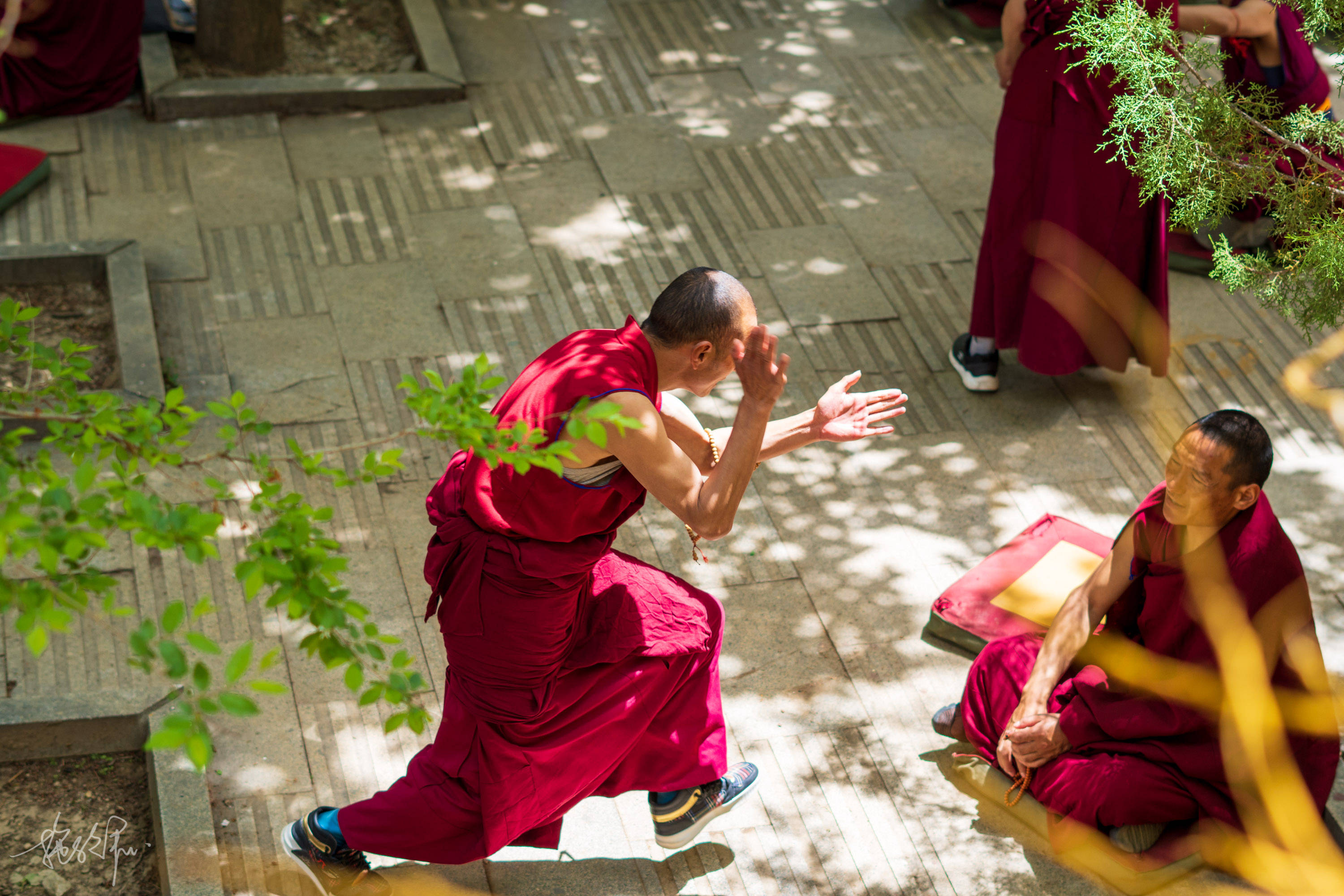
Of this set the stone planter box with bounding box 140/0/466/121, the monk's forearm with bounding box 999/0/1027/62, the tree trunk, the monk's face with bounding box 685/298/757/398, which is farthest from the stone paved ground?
the monk's face with bounding box 685/298/757/398

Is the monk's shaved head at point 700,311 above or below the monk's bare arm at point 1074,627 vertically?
above

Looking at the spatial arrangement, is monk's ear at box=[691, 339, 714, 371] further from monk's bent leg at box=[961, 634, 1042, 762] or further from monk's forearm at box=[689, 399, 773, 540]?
monk's bent leg at box=[961, 634, 1042, 762]

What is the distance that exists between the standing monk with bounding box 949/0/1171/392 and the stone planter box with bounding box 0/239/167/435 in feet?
11.6

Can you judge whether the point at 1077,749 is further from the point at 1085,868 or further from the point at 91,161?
the point at 91,161

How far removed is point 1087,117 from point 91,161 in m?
4.95

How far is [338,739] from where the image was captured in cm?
414

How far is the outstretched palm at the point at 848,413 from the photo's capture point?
3496 mm

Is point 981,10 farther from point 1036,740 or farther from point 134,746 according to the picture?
point 134,746

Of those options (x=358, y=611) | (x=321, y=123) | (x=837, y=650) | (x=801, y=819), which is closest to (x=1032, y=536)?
(x=837, y=650)

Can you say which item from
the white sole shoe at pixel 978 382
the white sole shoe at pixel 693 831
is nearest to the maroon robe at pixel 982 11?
the white sole shoe at pixel 978 382

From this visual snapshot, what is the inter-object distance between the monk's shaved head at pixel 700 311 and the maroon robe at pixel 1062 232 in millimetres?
2523

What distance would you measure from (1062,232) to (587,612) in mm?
2928

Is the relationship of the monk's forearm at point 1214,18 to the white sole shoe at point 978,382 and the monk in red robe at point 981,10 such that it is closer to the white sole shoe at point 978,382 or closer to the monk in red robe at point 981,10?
the white sole shoe at point 978,382

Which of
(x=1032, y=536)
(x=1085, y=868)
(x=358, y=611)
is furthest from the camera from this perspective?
(x=1032, y=536)
